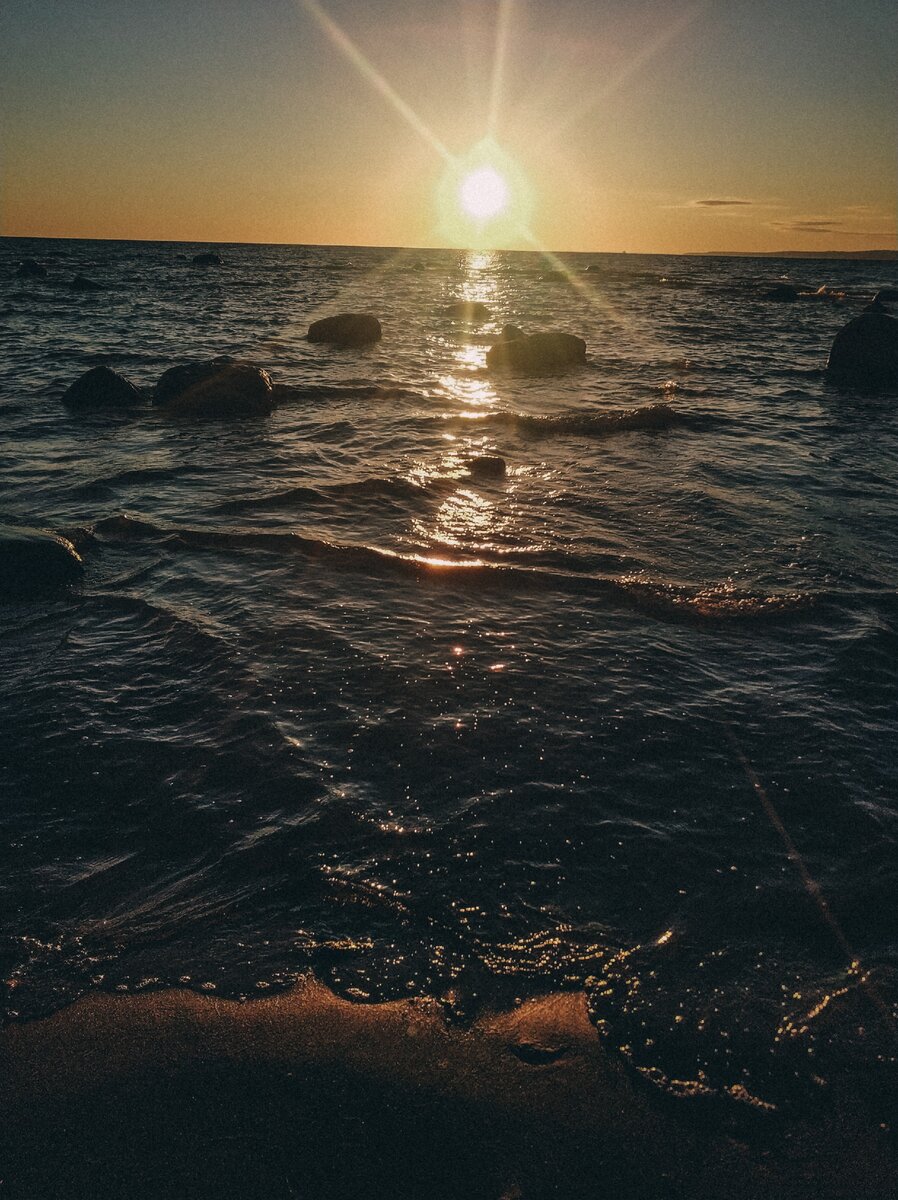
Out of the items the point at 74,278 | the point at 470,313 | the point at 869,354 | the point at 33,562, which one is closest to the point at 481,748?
the point at 33,562

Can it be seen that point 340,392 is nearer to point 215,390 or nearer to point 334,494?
point 215,390

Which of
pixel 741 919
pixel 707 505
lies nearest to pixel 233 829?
pixel 741 919

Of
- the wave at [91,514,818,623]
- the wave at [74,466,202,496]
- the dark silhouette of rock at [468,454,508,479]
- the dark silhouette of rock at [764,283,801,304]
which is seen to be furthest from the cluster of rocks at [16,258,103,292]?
the dark silhouette of rock at [764,283,801,304]

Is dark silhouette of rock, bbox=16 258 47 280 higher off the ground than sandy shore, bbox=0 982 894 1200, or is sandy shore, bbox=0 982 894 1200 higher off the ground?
dark silhouette of rock, bbox=16 258 47 280

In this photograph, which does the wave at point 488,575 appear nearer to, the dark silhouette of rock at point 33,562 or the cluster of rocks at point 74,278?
the dark silhouette of rock at point 33,562

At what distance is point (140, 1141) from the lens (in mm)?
1868

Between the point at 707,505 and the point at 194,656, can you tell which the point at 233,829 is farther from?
the point at 707,505

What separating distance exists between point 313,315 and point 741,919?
28314mm

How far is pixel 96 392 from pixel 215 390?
6.67 ft

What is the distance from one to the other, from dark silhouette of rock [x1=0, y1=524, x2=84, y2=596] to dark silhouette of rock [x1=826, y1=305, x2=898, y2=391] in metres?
16.3

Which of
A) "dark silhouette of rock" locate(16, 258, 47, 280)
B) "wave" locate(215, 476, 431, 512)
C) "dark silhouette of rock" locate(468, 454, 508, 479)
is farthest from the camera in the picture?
"dark silhouette of rock" locate(16, 258, 47, 280)

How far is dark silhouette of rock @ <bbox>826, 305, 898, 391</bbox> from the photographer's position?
1544 centimetres

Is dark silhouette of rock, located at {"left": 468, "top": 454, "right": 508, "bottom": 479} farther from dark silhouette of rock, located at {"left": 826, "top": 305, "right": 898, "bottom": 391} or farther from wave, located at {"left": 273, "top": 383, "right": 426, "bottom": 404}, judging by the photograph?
dark silhouette of rock, located at {"left": 826, "top": 305, "right": 898, "bottom": 391}

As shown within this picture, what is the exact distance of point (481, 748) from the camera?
3564 mm
